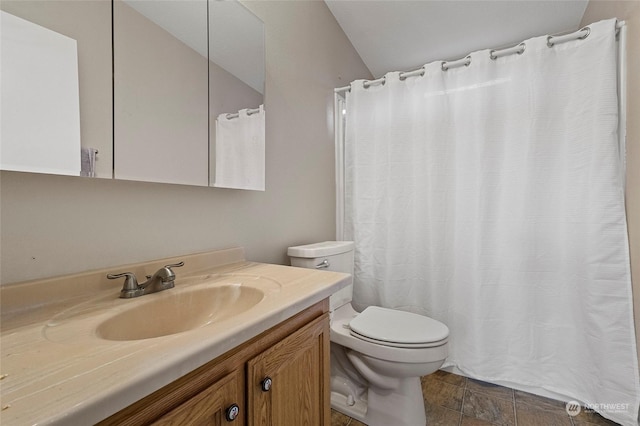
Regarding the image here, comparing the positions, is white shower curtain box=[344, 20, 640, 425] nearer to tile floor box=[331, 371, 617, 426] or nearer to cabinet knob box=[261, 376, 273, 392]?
tile floor box=[331, 371, 617, 426]

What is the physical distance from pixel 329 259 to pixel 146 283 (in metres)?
0.88

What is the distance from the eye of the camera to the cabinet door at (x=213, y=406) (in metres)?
0.45

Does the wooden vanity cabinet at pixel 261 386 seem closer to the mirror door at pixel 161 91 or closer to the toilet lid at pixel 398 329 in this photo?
the toilet lid at pixel 398 329

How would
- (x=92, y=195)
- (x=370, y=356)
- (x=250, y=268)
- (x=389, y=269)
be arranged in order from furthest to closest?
(x=389, y=269), (x=370, y=356), (x=250, y=268), (x=92, y=195)

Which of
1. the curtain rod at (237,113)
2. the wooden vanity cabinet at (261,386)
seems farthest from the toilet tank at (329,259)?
the curtain rod at (237,113)

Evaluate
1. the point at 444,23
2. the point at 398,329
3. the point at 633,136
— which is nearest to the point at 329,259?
the point at 398,329

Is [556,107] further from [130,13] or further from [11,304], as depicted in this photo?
[11,304]

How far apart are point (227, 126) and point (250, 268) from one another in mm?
575

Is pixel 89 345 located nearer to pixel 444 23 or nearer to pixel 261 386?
pixel 261 386

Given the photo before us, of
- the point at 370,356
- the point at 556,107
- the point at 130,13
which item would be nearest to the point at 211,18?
the point at 130,13

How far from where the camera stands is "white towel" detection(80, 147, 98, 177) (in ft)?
2.32

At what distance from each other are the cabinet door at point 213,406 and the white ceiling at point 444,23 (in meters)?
2.17

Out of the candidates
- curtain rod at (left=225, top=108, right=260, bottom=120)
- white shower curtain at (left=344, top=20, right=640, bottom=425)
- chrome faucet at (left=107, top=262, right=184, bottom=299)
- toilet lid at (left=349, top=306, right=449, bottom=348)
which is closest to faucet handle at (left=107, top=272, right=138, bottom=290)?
chrome faucet at (left=107, top=262, right=184, bottom=299)

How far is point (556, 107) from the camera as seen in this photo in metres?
1.47
